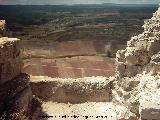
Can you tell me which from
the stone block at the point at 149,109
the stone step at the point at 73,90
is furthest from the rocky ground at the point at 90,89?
the stone block at the point at 149,109

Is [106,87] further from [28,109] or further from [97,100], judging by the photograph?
[28,109]

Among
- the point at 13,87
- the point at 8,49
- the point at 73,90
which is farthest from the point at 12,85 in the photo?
the point at 73,90

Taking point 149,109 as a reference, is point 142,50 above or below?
above

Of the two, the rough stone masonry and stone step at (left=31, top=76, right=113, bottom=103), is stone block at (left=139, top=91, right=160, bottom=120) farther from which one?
stone step at (left=31, top=76, right=113, bottom=103)

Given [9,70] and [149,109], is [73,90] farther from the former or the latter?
[149,109]

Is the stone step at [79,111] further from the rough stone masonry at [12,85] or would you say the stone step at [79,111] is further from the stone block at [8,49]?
the stone block at [8,49]
